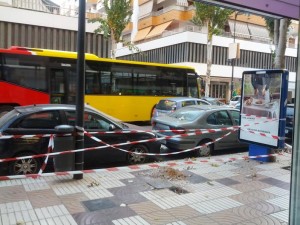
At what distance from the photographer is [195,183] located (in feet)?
21.5

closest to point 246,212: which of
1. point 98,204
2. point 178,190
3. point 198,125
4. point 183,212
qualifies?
point 183,212

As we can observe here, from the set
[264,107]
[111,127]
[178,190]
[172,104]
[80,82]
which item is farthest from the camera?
[172,104]

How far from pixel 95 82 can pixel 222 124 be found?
7129mm

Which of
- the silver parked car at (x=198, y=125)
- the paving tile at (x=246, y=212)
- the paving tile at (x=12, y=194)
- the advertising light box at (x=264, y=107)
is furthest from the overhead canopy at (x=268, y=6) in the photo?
the paving tile at (x=12, y=194)

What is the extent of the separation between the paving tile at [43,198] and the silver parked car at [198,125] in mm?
4253

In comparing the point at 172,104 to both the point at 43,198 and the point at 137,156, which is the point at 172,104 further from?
the point at 43,198

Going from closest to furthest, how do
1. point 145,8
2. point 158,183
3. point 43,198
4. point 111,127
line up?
point 43,198, point 158,183, point 111,127, point 145,8

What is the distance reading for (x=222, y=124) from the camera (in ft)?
32.8

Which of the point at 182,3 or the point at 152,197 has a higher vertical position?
the point at 182,3

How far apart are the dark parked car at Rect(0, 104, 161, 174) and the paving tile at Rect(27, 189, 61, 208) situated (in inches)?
53.4

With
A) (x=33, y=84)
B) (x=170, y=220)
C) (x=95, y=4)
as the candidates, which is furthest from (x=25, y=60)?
(x=95, y=4)

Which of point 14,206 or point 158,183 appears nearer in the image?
point 14,206

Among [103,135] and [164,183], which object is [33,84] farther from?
[164,183]

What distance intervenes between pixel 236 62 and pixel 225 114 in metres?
38.1
